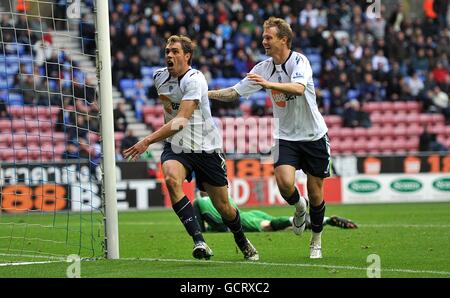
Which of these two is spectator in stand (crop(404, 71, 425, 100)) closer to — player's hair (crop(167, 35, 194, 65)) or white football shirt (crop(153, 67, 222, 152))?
white football shirt (crop(153, 67, 222, 152))

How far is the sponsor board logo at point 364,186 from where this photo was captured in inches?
911

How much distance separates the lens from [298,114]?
1017 centimetres

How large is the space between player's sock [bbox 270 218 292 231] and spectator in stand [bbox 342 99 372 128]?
535 inches

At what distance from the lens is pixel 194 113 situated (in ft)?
31.9

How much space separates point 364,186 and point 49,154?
7.64 meters

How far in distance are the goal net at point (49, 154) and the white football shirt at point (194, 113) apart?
0.88 m

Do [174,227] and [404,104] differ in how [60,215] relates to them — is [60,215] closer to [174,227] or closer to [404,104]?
[174,227]

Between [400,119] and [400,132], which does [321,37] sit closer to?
[400,119]

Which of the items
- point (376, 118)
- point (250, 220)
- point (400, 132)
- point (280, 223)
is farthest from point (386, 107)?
point (280, 223)

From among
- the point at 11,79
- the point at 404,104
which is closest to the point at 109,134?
the point at 11,79

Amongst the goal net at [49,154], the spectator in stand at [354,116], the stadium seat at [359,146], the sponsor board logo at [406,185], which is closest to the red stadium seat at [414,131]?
the spectator in stand at [354,116]

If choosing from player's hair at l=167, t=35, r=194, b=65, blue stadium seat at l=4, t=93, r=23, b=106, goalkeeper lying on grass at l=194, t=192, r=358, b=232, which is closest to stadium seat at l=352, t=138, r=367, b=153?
blue stadium seat at l=4, t=93, r=23, b=106

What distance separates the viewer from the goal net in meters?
11.7

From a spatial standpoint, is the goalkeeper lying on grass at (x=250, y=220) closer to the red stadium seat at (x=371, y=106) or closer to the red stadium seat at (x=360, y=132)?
the red stadium seat at (x=360, y=132)
